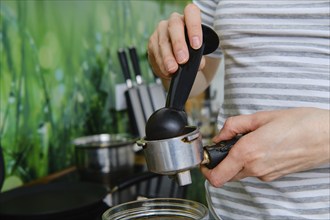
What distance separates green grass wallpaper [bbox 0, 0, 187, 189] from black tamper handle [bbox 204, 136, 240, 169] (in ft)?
2.44

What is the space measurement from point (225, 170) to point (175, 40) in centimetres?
20

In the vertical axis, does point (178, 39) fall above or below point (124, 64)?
above

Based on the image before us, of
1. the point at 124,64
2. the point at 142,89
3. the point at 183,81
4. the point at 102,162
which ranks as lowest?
the point at 102,162

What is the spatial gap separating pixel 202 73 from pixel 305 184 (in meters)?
0.37

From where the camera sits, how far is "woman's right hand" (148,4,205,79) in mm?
574

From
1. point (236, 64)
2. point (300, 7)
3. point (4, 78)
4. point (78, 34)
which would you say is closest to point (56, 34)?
point (78, 34)

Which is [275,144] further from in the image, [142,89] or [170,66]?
[142,89]

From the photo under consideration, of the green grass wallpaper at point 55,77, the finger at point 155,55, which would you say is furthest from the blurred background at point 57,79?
the finger at point 155,55

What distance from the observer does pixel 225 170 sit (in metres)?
0.56

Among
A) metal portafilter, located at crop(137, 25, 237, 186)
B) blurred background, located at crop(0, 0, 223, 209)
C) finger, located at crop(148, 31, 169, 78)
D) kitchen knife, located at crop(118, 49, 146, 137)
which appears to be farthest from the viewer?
kitchen knife, located at crop(118, 49, 146, 137)

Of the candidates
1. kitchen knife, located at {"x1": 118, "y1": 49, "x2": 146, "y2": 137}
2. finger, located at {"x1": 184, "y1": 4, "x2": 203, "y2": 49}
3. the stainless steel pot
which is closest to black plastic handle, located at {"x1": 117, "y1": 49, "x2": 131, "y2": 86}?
A: kitchen knife, located at {"x1": 118, "y1": 49, "x2": 146, "y2": 137}

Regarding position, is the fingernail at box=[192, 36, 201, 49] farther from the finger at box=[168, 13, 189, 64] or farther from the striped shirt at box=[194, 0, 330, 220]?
the striped shirt at box=[194, 0, 330, 220]

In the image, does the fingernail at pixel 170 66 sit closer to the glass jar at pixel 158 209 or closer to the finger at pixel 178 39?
the finger at pixel 178 39

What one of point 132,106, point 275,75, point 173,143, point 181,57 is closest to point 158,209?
point 173,143
